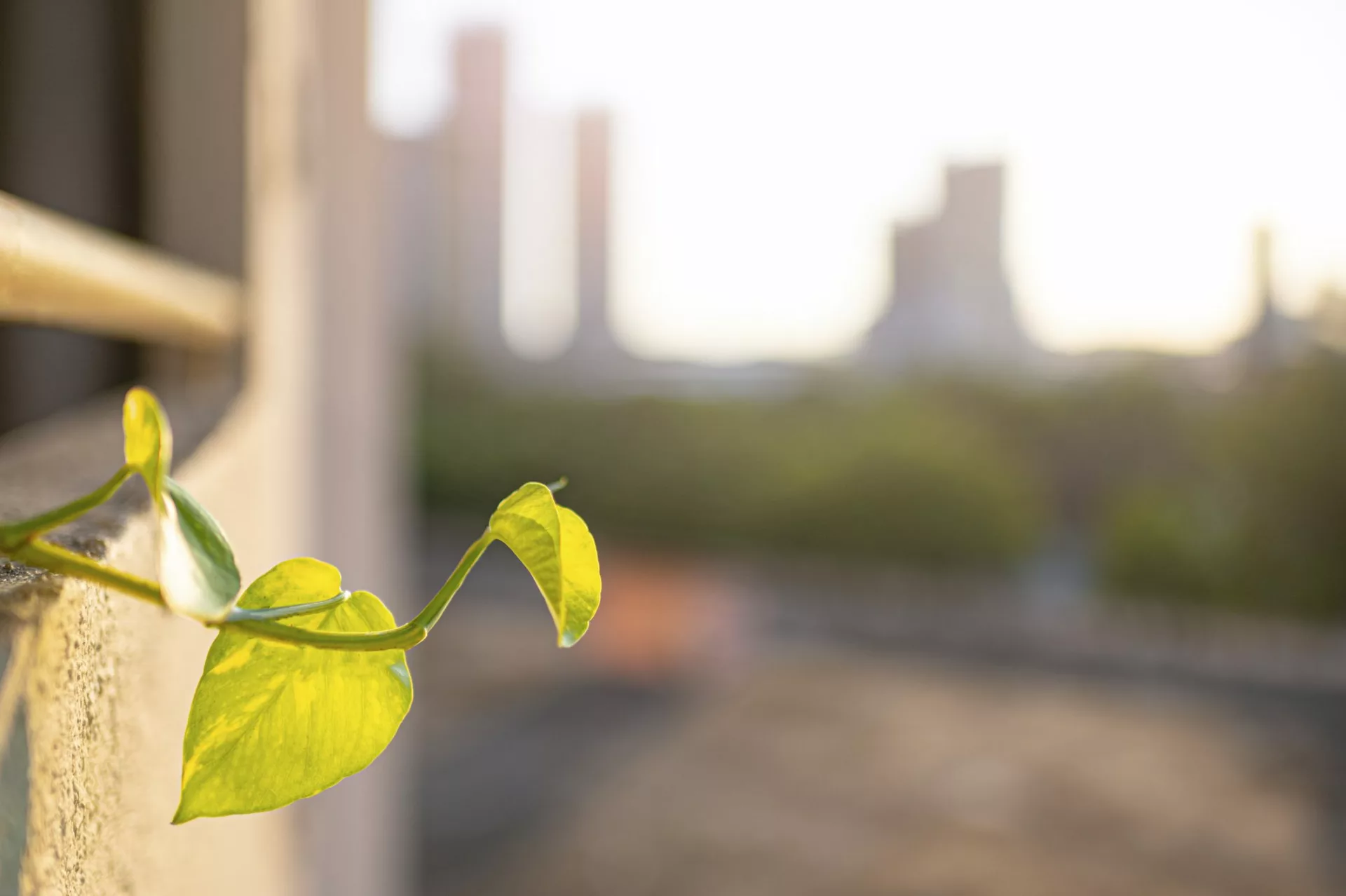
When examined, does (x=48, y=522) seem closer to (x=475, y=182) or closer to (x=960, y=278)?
(x=960, y=278)

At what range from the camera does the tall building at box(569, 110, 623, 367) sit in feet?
55.6

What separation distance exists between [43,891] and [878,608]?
25.3 feet

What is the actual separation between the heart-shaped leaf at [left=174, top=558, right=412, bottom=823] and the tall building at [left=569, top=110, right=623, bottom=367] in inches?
606

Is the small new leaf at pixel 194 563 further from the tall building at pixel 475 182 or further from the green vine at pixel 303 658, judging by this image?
the tall building at pixel 475 182

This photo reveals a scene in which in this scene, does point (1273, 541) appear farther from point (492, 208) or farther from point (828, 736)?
point (492, 208)

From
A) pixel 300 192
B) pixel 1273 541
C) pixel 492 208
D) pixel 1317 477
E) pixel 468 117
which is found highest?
pixel 468 117

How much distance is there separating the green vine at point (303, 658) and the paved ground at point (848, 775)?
3897 mm

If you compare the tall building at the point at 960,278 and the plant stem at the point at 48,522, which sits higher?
the tall building at the point at 960,278

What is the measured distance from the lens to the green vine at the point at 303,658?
13 cm

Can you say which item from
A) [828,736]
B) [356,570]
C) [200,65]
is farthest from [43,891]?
[828,736]

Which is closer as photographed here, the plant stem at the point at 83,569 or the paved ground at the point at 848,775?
the plant stem at the point at 83,569

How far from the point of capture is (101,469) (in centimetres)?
32

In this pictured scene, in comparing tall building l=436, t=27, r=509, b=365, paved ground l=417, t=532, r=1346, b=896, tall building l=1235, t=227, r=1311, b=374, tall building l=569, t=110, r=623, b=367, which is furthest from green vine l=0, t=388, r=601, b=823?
tall building l=436, t=27, r=509, b=365


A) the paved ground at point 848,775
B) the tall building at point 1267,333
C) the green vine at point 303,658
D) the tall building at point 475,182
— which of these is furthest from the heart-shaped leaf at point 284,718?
the tall building at point 475,182
